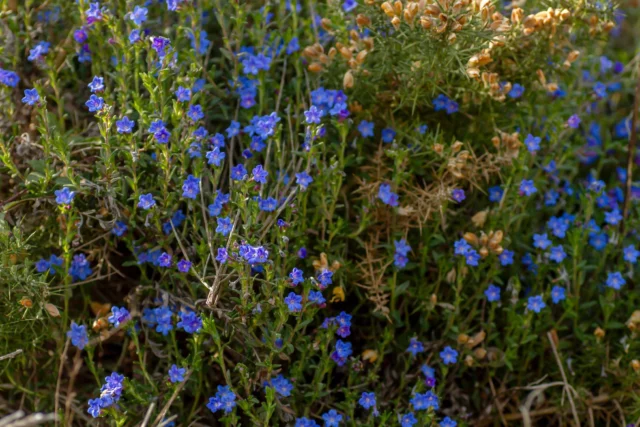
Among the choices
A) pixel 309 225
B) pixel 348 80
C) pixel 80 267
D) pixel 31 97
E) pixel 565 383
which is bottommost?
pixel 565 383

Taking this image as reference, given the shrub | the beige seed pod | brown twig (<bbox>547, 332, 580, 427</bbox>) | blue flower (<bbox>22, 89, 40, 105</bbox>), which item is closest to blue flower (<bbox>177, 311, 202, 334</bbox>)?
the shrub

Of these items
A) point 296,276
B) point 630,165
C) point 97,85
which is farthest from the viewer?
point 630,165

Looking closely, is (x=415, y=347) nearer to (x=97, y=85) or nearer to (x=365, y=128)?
(x=365, y=128)

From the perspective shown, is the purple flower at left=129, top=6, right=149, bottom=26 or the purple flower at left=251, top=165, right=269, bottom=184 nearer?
the purple flower at left=251, top=165, right=269, bottom=184

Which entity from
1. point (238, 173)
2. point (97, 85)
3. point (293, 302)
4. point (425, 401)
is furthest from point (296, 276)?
point (97, 85)

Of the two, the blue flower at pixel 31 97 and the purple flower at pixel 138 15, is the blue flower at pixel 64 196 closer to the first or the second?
the blue flower at pixel 31 97

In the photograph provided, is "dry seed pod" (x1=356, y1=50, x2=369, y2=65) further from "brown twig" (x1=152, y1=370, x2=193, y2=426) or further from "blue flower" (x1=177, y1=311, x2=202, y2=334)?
"brown twig" (x1=152, y1=370, x2=193, y2=426)

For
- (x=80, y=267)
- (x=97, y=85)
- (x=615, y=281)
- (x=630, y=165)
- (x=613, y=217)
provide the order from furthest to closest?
(x=630, y=165)
(x=613, y=217)
(x=615, y=281)
(x=80, y=267)
(x=97, y=85)
